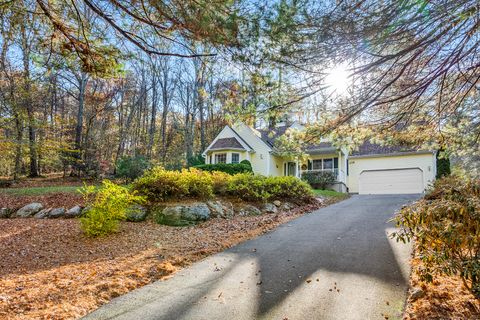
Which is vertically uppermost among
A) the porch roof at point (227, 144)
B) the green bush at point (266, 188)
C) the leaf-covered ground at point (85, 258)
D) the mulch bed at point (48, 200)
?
the porch roof at point (227, 144)

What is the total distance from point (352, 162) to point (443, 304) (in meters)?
17.7

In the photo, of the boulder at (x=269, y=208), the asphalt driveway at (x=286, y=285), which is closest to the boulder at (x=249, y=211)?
the boulder at (x=269, y=208)

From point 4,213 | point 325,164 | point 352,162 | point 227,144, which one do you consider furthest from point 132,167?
point 352,162

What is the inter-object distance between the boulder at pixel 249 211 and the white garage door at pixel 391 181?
12.3 meters

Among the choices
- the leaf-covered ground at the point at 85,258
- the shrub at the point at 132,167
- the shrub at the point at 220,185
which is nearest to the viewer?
the leaf-covered ground at the point at 85,258

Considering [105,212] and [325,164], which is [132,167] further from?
[325,164]

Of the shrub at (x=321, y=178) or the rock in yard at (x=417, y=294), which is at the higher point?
the shrub at (x=321, y=178)

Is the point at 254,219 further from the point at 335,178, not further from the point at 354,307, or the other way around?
the point at 335,178

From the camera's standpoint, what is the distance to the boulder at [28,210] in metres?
9.44

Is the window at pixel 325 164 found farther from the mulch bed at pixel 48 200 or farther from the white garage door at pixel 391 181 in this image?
the mulch bed at pixel 48 200

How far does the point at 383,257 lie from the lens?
15.9 feet

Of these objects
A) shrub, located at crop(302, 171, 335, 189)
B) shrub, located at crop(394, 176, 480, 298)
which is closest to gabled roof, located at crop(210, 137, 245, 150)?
shrub, located at crop(302, 171, 335, 189)

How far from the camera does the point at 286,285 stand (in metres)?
3.83

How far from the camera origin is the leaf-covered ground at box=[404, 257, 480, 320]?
9.59 feet
